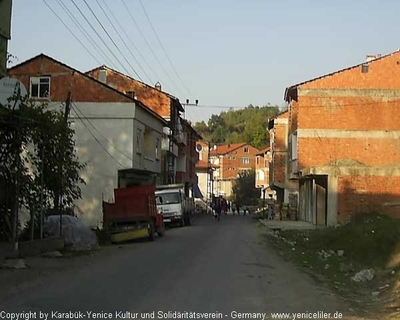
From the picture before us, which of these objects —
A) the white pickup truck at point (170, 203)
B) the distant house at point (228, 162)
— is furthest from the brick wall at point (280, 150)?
the distant house at point (228, 162)

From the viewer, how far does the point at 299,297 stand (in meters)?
12.4

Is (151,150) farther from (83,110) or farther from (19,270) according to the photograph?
(19,270)

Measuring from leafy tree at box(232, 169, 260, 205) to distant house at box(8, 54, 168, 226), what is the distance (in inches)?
2435

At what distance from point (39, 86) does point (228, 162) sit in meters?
93.8

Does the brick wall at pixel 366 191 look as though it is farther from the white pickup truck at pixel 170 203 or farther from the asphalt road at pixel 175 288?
the asphalt road at pixel 175 288

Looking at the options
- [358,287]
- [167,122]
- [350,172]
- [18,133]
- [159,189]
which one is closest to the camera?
[358,287]

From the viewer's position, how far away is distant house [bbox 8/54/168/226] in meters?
41.0

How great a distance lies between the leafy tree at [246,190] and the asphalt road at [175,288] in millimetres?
82214

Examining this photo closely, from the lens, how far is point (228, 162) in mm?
134250

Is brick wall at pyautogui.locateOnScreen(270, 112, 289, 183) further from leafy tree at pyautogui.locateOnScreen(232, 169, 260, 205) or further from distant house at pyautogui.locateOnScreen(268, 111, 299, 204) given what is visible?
leafy tree at pyautogui.locateOnScreen(232, 169, 260, 205)

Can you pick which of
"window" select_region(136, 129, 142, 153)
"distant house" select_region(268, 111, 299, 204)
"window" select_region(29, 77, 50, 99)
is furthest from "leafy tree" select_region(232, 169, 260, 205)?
"window" select_region(29, 77, 50, 99)

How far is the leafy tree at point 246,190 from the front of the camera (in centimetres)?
10281

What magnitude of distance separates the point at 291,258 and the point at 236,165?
113187 millimetres

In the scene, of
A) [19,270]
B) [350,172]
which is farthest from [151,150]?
[19,270]
